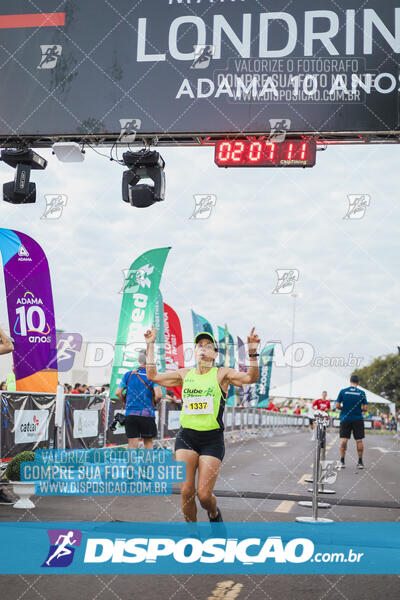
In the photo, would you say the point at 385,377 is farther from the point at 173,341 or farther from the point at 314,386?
the point at 173,341

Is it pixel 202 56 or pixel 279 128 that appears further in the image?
pixel 202 56

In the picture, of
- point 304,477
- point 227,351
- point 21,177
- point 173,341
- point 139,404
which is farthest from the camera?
point 227,351

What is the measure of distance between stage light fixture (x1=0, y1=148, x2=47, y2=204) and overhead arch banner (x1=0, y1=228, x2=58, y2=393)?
6.20 feet

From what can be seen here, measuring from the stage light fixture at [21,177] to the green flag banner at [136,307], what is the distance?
3583 mm

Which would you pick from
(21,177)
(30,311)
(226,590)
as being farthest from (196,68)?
(226,590)

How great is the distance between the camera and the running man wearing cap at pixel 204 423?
596 cm

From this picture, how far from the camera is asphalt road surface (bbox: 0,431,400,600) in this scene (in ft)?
15.4

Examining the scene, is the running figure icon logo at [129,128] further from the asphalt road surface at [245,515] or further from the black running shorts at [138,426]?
the asphalt road surface at [245,515]

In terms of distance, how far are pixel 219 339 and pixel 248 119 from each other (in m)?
17.5

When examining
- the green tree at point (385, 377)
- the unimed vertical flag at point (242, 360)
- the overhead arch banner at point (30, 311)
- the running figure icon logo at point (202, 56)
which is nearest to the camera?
the running figure icon logo at point (202, 56)

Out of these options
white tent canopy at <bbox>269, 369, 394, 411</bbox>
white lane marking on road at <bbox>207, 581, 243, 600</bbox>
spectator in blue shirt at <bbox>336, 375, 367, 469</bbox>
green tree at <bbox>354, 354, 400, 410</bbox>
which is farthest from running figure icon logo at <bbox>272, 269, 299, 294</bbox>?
green tree at <bbox>354, 354, 400, 410</bbox>

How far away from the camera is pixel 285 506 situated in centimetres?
865

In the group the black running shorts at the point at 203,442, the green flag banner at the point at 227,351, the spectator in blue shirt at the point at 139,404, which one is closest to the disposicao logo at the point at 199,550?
the black running shorts at the point at 203,442

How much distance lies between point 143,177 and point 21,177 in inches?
84.9
